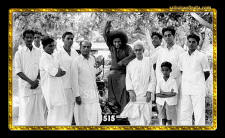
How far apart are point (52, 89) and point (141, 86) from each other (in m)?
1.96

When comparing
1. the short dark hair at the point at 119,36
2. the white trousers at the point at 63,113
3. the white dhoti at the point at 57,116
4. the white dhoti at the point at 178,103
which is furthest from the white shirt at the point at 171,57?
the white dhoti at the point at 57,116

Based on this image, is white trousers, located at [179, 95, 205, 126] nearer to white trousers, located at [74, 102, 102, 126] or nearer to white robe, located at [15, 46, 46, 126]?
white trousers, located at [74, 102, 102, 126]

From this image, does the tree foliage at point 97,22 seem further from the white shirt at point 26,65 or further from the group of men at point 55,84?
the white shirt at point 26,65

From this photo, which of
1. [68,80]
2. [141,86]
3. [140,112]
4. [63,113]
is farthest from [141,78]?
[63,113]

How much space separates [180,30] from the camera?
7.43 metres

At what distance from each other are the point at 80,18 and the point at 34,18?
1.09 meters

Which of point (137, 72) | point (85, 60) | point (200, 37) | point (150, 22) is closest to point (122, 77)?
point (137, 72)

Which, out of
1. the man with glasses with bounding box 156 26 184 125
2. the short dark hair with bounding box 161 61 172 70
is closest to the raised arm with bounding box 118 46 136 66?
the man with glasses with bounding box 156 26 184 125

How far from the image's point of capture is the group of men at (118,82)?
23.0 ft

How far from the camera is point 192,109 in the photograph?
7.27m

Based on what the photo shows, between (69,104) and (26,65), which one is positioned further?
(26,65)

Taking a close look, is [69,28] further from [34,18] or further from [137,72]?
[137,72]

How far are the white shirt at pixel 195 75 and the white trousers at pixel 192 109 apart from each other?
5.0 inches

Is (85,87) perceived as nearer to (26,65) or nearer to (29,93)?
(29,93)
